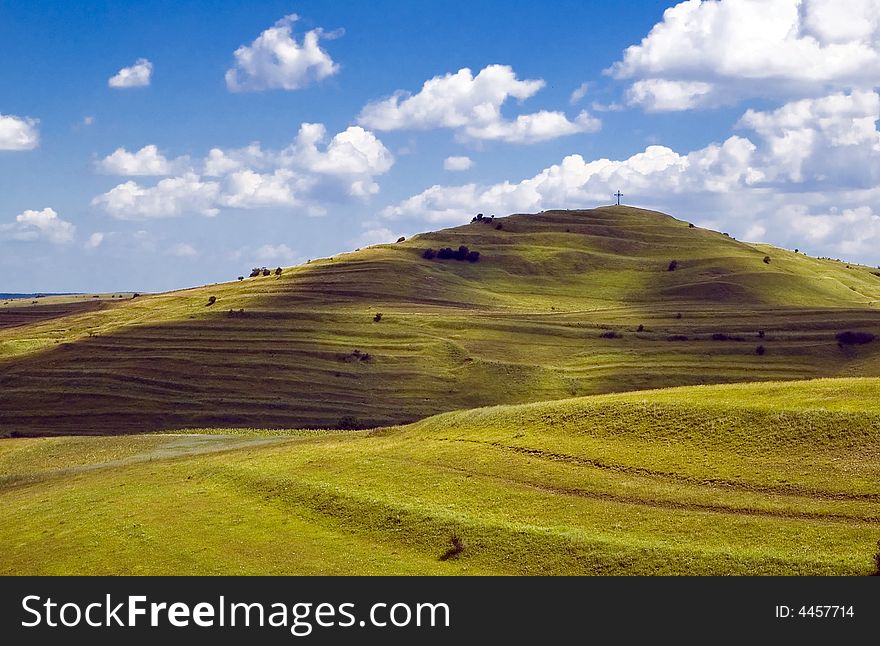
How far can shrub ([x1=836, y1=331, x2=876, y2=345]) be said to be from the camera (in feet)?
504

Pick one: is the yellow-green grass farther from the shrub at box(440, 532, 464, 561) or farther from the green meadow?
the shrub at box(440, 532, 464, 561)

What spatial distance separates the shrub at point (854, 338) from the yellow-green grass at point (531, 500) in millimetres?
87229

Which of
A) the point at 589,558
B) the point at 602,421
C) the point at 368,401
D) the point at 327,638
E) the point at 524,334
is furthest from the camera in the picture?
the point at 524,334

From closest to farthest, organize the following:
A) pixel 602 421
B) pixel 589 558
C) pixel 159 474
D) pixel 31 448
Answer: pixel 589 558 < pixel 602 421 < pixel 159 474 < pixel 31 448

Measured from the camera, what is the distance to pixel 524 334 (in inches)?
6565

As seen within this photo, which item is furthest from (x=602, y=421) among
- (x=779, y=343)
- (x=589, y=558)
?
(x=779, y=343)

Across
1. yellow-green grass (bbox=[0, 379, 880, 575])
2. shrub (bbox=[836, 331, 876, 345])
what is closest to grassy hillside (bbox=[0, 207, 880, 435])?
shrub (bbox=[836, 331, 876, 345])

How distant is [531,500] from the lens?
60656mm

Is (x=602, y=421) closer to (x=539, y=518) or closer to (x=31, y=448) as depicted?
(x=539, y=518)

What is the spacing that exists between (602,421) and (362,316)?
107 metres

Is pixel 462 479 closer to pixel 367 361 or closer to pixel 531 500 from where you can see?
pixel 531 500

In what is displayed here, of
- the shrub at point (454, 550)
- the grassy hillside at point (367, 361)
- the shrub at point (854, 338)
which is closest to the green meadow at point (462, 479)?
the shrub at point (454, 550)

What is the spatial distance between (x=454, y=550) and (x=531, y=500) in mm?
7964

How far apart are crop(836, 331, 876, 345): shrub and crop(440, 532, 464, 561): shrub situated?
388 ft
